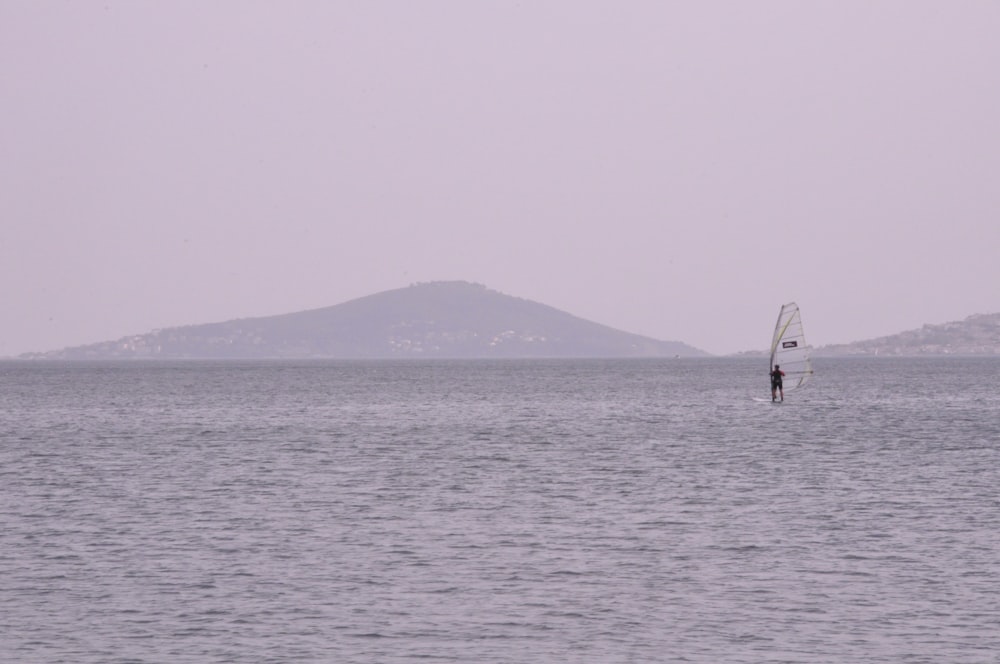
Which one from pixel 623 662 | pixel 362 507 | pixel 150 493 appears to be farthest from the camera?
pixel 150 493

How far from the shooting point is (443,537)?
3525 cm

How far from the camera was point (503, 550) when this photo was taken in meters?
32.9

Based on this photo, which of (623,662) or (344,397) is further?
(344,397)

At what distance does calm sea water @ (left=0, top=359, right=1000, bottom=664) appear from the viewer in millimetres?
23969

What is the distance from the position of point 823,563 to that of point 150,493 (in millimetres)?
24772

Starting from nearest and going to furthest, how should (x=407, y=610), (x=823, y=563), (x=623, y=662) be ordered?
(x=623, y=662) < (x=407, y=610) < (x=823, y=563)

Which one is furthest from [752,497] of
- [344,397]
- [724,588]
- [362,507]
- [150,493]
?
[344,397]

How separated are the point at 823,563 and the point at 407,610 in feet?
34.4

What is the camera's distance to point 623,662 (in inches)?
882

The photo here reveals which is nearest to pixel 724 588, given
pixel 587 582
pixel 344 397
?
pixel 587 582

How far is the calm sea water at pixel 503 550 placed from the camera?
24.0 metres

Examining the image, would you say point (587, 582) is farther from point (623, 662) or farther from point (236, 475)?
point (236, 475)

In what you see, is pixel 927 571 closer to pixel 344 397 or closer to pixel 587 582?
pixel 587 582

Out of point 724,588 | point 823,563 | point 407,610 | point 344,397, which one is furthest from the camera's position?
point 344,397
